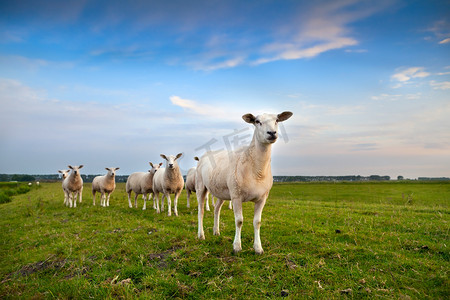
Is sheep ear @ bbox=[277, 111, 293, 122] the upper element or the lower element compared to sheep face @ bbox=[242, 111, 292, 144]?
upper

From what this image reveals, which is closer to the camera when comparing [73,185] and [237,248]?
[237,248]

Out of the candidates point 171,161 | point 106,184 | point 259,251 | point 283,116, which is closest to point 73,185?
point 106,184

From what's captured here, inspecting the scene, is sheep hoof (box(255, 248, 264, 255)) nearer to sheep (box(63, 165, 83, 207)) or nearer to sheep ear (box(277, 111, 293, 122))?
sheep ear (box(277, 111, 293, 122))

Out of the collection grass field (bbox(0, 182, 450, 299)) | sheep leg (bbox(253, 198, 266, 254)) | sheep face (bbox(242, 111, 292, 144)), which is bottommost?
grass field (bbox(0, 182, 450, 299))

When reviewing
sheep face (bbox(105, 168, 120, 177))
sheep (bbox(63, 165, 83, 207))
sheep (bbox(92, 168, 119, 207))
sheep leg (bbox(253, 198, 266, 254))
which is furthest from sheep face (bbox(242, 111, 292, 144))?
sheep (bbox(63, 165, 83, 207))

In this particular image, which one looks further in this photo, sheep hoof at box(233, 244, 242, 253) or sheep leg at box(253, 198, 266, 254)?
sheep hoof at box(233, 244, 242, 253)

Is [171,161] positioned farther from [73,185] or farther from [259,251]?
[73,185]

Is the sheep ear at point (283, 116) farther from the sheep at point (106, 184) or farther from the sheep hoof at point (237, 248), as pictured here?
the sheep at point (106, 184)

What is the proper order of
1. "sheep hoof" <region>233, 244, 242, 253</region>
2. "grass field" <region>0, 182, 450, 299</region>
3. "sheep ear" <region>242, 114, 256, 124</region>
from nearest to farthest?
"grass field" <region>0, 182, 450, 299</region>, "sheep hoof" <region>233, 244, 242, 253</region>, "sheep ear" <region>242, 114, 256, 124</region>

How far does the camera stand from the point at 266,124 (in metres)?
6.39

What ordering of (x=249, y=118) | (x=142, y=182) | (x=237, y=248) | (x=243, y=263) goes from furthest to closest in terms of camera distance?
(x=142, y=182) < (x=249, y=118) < (x=237, y=248) < (x=243, y=263)

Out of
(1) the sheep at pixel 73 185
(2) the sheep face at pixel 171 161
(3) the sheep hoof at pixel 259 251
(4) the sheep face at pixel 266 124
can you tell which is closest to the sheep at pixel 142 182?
(2) the sheep face at pixel 171 161

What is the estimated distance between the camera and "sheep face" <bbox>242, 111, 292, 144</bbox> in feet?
20.3

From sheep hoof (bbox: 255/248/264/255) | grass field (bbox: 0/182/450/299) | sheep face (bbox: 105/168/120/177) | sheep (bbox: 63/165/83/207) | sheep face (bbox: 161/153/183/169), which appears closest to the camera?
grass field (bbox: 0/182/450/299)
